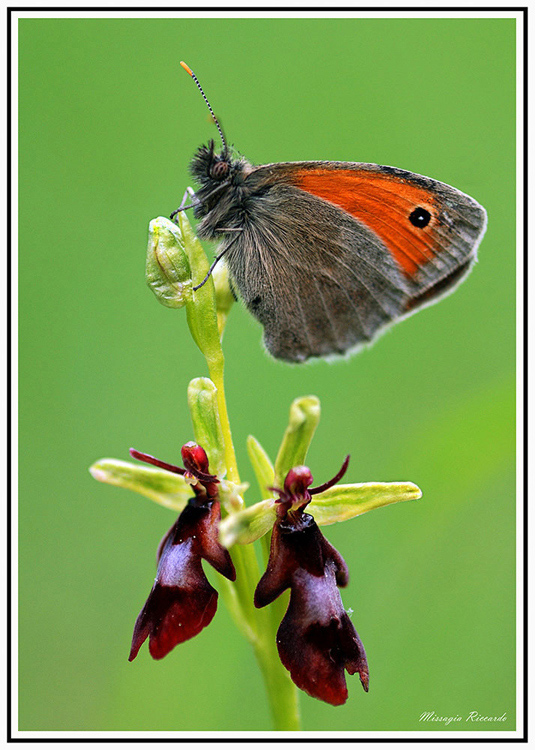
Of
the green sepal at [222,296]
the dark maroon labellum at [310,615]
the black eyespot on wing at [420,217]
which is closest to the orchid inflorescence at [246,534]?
the dark maroon labellum at [310,615]

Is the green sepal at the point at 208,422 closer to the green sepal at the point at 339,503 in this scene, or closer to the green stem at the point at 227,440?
the green stem at the point at 227,440

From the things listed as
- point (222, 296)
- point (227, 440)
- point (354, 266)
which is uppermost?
point (354, 266)

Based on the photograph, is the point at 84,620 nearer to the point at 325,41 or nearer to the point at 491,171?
the point at 491,171

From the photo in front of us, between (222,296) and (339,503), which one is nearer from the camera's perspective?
(339,503)

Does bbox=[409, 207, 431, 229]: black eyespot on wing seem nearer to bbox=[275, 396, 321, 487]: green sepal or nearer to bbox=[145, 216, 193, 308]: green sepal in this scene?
bbox=[145, 216, 193, 308]: green sepal

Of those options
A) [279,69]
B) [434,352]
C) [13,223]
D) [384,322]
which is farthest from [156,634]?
[279,69]

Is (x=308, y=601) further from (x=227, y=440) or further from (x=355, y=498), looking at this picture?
(x=227, y=440)

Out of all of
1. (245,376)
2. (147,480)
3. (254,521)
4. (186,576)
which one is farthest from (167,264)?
(245,376)

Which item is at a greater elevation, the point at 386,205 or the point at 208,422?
the point at 386,205

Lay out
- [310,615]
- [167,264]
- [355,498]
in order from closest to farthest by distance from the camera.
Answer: [310,615] → [355,498] → [167,264]
